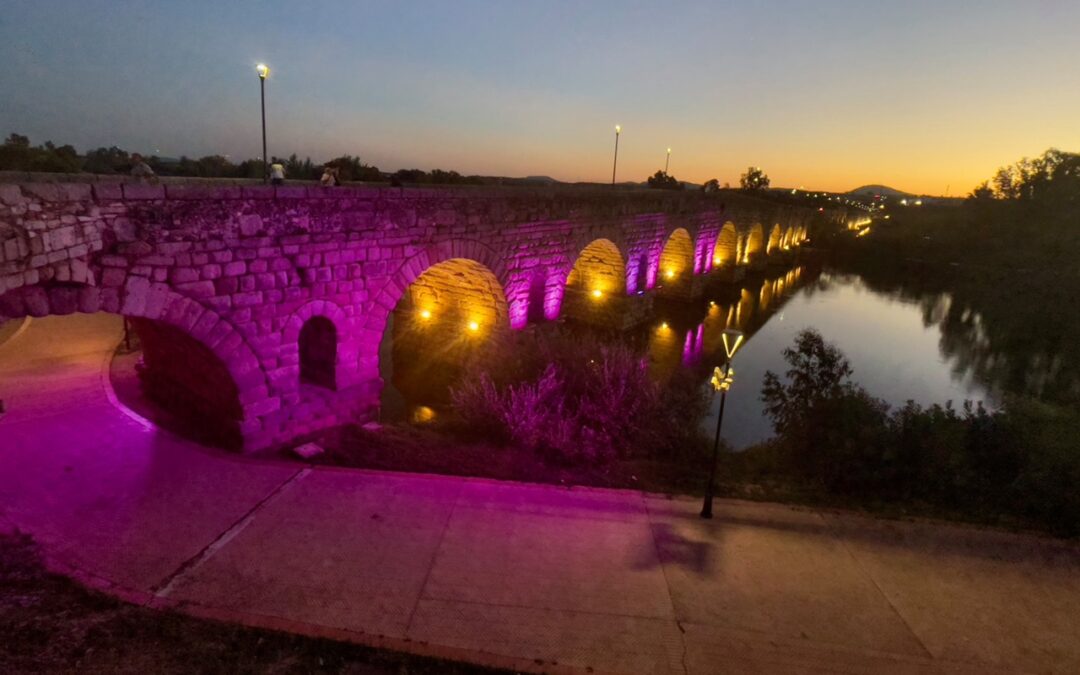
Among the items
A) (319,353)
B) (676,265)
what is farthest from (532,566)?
(676,265)

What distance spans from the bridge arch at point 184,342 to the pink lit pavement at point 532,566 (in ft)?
2.69

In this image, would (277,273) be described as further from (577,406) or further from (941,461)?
(941,461)

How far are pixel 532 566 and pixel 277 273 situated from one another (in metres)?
5.28

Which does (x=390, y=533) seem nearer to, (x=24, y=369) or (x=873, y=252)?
(x=24, y=369)

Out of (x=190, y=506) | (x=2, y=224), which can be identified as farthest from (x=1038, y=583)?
(x=2, y=224)

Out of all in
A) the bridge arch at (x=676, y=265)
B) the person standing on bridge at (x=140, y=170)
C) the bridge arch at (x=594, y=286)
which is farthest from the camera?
the bridge arch at (x=676, y=265)

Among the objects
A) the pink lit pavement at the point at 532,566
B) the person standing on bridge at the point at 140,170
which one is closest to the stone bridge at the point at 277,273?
the person standing on bridge at the point at 140,170

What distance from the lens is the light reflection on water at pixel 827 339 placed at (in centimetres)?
1546

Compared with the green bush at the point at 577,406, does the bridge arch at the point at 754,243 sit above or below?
above

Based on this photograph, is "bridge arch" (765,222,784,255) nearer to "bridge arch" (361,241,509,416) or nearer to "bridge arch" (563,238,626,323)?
"bridge arch" (563,238,626,323)

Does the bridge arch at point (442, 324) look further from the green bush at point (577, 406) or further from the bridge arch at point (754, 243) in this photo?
the bridge arch at point (754, 243)

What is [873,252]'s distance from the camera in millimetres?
49594

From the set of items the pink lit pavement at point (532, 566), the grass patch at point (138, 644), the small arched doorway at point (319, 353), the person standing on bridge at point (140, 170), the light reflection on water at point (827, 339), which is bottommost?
the light reflection on water at point (827, 339)

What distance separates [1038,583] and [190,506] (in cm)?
938
